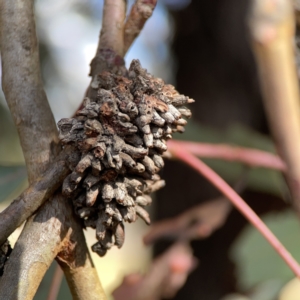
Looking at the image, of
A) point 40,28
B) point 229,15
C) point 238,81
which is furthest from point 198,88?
point 40,28

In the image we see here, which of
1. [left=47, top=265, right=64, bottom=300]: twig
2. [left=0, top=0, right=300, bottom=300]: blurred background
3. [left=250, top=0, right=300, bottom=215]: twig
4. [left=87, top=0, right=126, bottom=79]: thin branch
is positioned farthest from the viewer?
[left=0, top=0, right=300, bottom=300]: blurred background

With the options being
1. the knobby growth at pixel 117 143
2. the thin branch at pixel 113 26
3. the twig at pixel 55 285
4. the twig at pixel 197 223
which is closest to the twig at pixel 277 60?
the knobby growth at pixel 117 143

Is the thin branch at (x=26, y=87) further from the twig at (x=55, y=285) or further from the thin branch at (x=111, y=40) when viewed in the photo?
the twig at (x=55, y=285)

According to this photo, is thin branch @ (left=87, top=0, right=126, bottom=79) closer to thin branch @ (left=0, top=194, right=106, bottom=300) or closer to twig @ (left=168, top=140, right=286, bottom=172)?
thin branch @ (left=0, top=194, right=106, bottom=300)

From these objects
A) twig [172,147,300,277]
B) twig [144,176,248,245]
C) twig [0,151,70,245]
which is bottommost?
twig [144,176,248,245]

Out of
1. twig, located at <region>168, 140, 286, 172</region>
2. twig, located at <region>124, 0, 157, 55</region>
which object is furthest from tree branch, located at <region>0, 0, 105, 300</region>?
twig, located at <region>168, 140, 286, 172</region>

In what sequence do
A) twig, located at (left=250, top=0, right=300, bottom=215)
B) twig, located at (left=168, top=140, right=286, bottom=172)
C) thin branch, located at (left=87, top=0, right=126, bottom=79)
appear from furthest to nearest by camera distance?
twig, located at (left=168, top=140, right=286, bottom=172), thin branch, located at (left=87, top=0, right=126, bottom=79), twig, located at (left=250, top=0, right=300, bottom=215)

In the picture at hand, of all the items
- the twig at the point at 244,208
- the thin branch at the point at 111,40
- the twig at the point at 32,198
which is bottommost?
the twig at the point at 244,208

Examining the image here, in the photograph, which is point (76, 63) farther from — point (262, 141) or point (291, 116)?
point (291, 116)

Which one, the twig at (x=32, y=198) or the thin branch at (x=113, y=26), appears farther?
the thin branch at (x=113, y=26)
